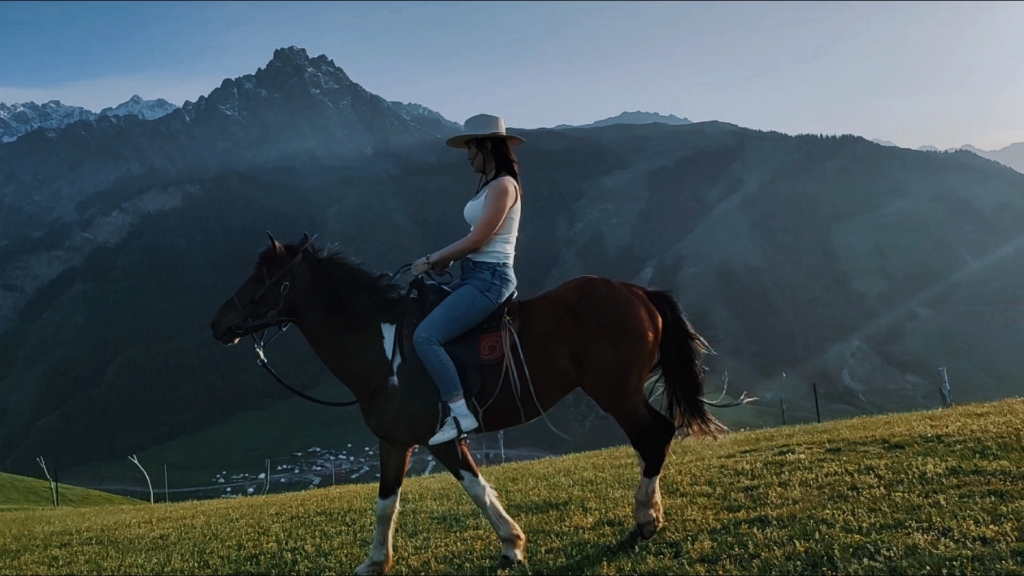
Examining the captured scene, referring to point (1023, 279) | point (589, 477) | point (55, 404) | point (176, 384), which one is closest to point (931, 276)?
point (1023, 279)

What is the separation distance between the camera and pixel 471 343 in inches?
259

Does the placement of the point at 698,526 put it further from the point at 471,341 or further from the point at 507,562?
the point at 471,341

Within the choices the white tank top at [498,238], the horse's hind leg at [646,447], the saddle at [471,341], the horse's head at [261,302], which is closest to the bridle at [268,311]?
the horse's head at [261,302]

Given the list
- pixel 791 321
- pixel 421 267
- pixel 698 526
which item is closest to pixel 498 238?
pixel 421 267

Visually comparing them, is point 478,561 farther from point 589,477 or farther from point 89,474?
point 89,474

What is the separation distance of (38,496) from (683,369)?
36.2 m

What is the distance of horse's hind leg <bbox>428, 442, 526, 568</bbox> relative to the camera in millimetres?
6246

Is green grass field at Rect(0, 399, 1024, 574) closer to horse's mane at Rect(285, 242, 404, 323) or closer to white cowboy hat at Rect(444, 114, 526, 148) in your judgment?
horse's mane at Rect(285, 242, 404, 323)

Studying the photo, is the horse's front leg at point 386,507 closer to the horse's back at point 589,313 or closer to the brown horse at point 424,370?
the brown horse at point 424,370

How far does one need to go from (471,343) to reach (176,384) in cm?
18255

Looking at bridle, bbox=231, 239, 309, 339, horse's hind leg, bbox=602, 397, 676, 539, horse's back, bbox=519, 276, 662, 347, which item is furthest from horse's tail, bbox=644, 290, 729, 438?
bridle, bbox=231, 239, 309, 339

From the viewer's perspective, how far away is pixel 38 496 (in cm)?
3281

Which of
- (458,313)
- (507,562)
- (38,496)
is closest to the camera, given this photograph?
(507,562)

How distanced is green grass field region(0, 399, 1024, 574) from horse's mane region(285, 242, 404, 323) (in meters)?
2.50
